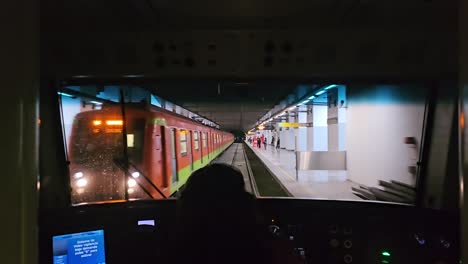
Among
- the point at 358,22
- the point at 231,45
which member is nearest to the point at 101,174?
the point at 231,45

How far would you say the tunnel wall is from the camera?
10.6ft

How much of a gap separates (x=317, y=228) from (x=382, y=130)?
313 centimetres

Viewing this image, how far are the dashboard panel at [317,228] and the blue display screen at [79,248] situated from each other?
0.06m

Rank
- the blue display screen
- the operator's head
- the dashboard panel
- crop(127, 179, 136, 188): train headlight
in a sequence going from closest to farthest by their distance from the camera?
the operator's head → the blue display screen → the dashboard panel → crop(127, 179, 136, 188): train headlight

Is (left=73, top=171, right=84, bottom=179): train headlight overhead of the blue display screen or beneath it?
overhead

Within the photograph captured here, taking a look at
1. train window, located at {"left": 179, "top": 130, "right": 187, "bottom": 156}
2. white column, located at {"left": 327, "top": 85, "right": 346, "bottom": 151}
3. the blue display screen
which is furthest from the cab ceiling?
train window, located at {"left": 179, "top": 130, "right": 187, "bottom": 156}

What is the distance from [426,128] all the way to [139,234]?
237 centimetres

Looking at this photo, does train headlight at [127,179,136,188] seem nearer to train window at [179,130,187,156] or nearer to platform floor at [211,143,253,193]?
platform floor at [211,143,253,193]

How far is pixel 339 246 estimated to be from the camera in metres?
2.71

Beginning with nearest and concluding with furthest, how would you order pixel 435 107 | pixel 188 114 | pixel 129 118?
1. pixel 435 107
2. pixel 129 118
3. pixel 188 114

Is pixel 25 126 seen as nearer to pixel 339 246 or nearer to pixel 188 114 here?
pixel 339 246

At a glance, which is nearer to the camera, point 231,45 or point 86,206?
point 231,45

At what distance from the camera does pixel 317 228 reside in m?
2.76

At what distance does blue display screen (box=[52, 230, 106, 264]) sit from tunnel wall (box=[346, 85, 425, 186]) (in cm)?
241
